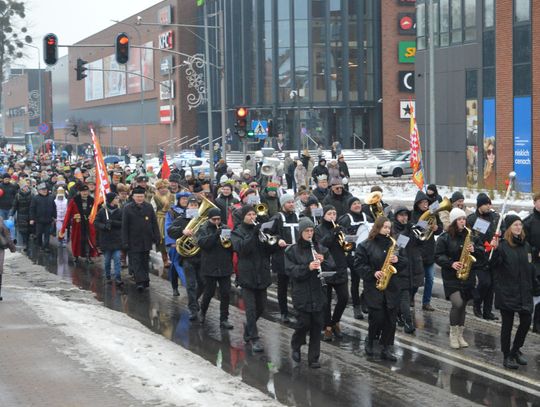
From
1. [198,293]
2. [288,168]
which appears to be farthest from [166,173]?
[198,293]

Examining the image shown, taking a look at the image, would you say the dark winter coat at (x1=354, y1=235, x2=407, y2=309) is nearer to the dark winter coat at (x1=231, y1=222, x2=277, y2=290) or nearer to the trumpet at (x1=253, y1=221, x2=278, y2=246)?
the trumpet at (x1=253, y1=221, x2=278, y2=246)

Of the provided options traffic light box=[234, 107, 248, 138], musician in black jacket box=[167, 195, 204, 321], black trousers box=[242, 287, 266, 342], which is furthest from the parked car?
black trousers box=[242, 287, 266, 342]

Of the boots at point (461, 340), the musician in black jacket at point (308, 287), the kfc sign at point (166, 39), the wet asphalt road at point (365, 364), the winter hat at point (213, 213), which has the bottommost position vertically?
the wet asphalt road at point (365, 364)

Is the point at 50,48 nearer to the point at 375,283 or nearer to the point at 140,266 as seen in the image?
the point at 140,266

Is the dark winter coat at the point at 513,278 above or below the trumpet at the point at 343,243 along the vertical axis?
below

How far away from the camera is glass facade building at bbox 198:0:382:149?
68.6 meters

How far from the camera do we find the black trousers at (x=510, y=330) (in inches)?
416

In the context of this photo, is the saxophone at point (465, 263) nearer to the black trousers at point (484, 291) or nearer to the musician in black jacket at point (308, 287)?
the black trousers at point (484, 291)

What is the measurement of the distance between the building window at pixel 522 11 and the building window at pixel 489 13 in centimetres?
136

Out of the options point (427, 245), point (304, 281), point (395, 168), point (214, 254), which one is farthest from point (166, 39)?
point (304, 281)

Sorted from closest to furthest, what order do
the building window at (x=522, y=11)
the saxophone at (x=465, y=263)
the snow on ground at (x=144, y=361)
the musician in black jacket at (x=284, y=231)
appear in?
the snow on ground at (x=144, y=361), the saxophone at (x=465, y=263), the musician in black jacket at (x=284, y=231), the building window at (x=522, y=11)

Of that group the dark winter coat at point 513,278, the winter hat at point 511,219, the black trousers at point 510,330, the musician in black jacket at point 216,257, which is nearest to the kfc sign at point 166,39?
the musician in black jacket at point 216,257

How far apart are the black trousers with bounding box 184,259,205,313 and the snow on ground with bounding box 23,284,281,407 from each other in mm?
898

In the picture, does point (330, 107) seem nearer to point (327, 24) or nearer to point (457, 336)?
point (327, 24)
